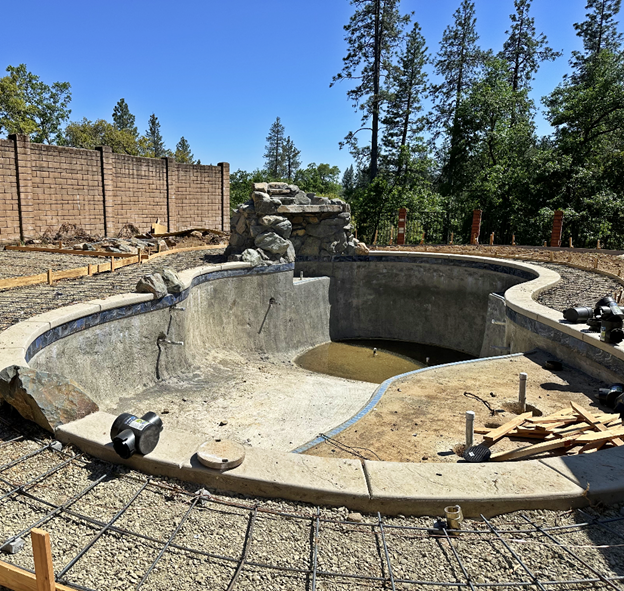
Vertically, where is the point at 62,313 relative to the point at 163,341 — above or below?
above

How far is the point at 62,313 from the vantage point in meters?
6.21

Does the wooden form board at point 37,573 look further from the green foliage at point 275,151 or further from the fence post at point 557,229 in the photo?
the green foliage at point 275,151

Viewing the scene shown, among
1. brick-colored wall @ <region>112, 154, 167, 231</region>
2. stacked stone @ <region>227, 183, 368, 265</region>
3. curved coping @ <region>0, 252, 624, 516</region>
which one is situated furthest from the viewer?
brick-colored wall @ <region>112, 154, 167, 231</region>

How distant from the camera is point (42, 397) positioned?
11.9ft

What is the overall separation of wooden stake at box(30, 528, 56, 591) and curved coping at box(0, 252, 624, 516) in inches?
41.8

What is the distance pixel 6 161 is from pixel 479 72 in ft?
80.9

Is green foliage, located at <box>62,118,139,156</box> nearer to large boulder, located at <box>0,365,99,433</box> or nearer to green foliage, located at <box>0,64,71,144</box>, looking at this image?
green foliage, located at <box>0,64,71,144</box>

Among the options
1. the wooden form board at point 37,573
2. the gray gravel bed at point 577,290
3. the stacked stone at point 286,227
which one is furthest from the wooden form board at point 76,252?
the wooden form board at point 37,573

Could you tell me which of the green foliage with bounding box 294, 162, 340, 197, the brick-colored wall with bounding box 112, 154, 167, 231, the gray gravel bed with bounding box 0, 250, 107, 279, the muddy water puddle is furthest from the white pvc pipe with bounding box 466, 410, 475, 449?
the green foliage with bounding box 294, 162, 340, 197

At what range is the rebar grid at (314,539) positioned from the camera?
7.92ft

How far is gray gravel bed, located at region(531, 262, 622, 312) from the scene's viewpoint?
8125 mm

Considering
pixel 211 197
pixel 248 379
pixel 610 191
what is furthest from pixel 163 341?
pixel 610 191

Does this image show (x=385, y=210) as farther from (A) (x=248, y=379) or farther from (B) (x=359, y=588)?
(B) (x=359, y=588)

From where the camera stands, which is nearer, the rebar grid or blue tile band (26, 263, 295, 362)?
the rebar grid
